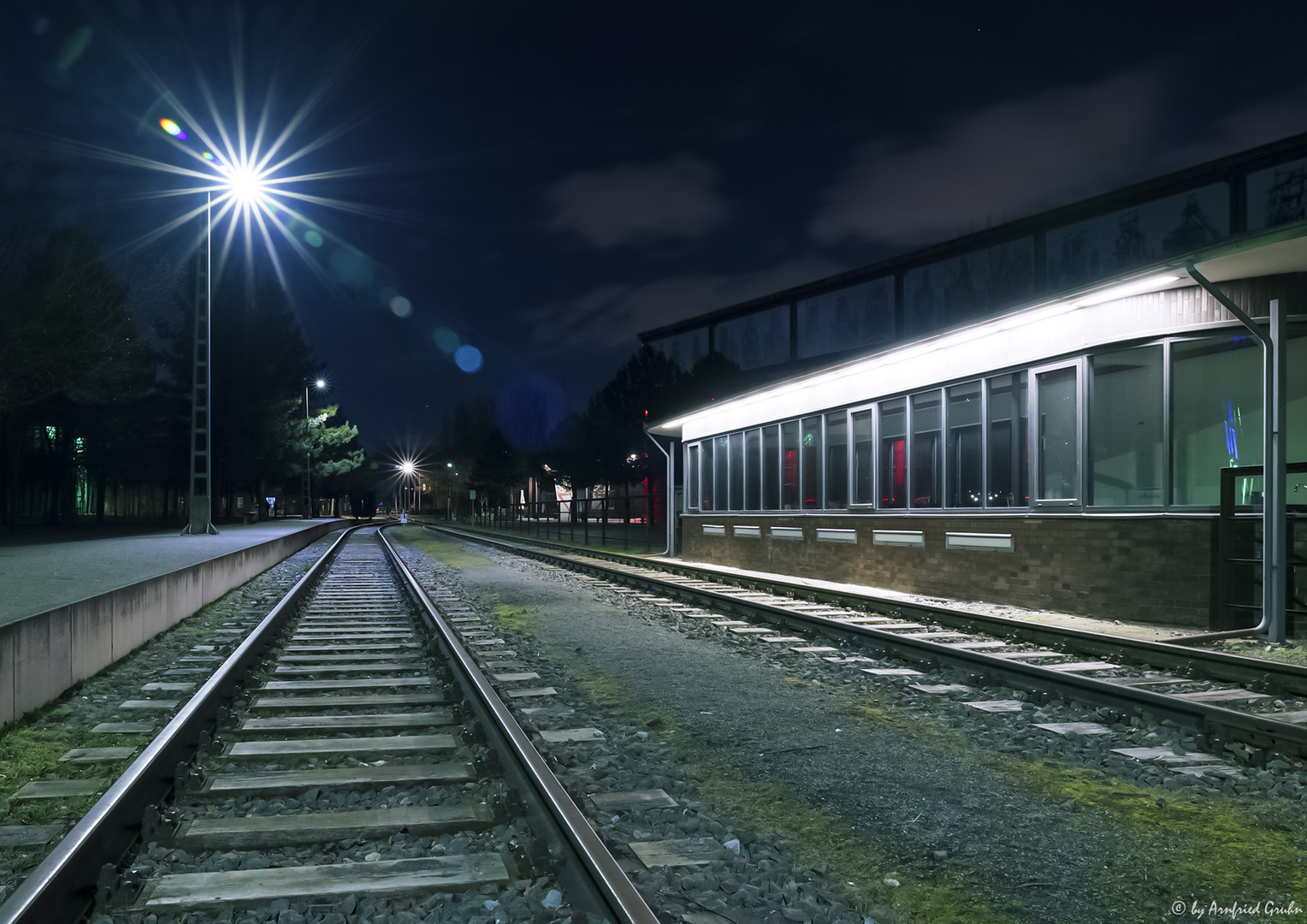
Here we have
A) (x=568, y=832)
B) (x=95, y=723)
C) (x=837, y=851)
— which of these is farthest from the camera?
(x=95, y=723)

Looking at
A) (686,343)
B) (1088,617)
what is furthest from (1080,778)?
(686,343)

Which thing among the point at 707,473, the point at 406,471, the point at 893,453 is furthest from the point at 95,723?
the point at 406,471

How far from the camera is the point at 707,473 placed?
23.3 m

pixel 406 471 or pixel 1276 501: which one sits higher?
pixel 406 471

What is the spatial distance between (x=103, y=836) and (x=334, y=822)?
0.92m

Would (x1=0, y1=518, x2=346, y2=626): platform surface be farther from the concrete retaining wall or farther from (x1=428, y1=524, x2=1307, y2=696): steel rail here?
(x1=428, y1=524, x2=1307, y2=696): steel rail

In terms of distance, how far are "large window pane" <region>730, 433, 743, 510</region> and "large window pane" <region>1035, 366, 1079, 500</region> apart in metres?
9.22

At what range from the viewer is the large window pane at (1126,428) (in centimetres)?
1097

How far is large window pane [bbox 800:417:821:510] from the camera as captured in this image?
1770 centimetres

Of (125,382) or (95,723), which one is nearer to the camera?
(95,723)

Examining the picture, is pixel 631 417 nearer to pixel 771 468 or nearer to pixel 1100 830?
pixel 771 468

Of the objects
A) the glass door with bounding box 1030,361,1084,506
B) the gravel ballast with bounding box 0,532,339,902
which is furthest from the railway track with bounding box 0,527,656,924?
the glass door with bounding box 1030,361,1084,506

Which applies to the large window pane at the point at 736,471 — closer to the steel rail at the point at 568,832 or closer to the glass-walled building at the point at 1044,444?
the glass-walled building at the point at 1044,444

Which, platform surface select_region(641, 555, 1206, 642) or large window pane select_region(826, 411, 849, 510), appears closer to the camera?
platform surface select_region(641, 555, 1206, 642)
